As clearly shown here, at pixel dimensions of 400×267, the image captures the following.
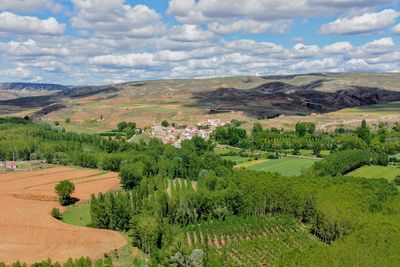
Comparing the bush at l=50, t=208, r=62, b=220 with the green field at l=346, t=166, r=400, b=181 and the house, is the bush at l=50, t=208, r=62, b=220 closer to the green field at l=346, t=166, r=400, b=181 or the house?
the house

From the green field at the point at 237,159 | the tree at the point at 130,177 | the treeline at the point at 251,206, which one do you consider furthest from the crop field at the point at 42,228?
the green field at the point at 237,159

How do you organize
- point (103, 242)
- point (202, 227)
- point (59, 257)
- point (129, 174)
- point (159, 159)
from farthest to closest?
point (159, 159), point (129, 174), point (202, 227), point (103, 242), point (59, 257)

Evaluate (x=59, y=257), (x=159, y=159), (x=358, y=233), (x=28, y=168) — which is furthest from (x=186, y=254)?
(x=28, y=168)

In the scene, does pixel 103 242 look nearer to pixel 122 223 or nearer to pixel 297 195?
pixel 122 223

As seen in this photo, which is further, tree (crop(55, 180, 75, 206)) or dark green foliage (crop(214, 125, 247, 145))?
dark green foliage (crop(214, 125, 247, 145))

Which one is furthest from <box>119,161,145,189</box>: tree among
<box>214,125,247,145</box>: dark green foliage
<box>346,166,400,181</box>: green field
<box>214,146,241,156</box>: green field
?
<box>214,125,247,145</box>: dark green foliage

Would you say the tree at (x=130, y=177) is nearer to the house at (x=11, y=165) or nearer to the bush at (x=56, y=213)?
the bush at (x=56, y=213)

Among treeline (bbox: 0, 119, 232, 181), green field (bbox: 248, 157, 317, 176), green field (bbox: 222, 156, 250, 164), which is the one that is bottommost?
green field (bbox: 222, 156, 250, 164)
